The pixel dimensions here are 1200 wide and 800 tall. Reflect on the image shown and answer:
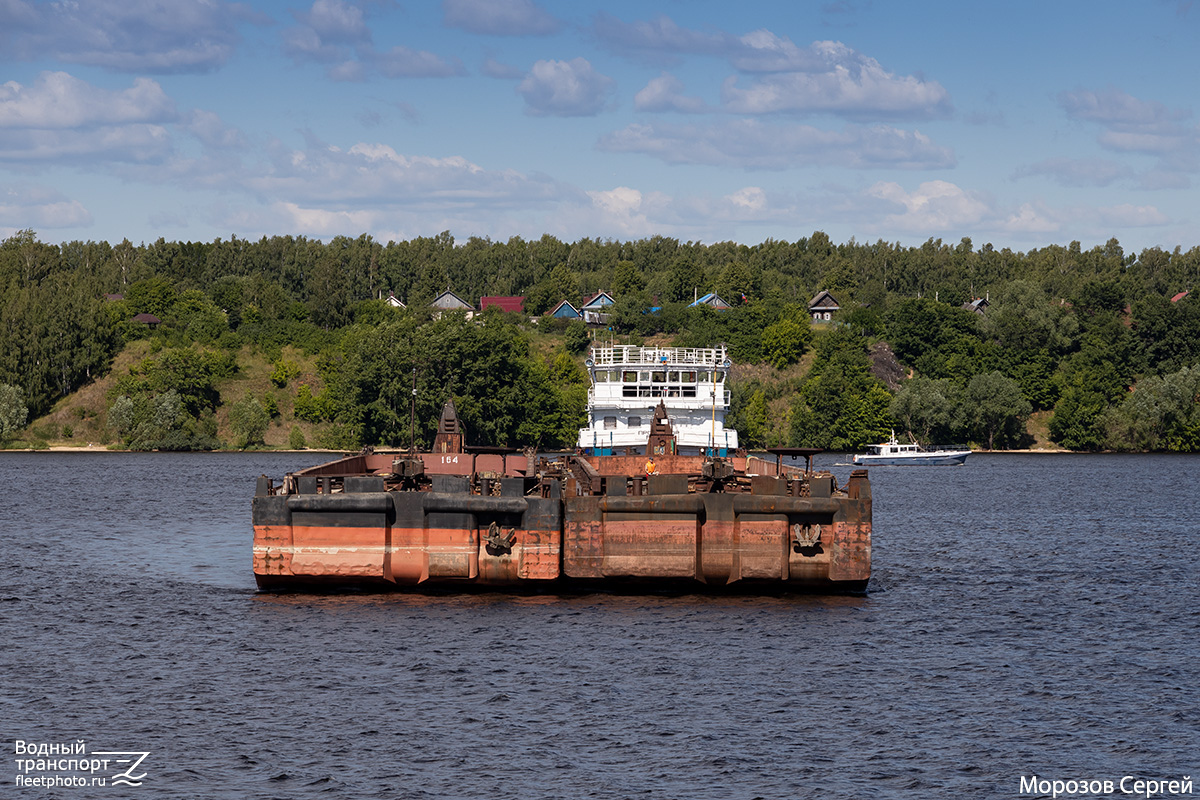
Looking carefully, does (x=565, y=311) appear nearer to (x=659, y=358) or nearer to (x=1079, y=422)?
(x=1079, y=422)

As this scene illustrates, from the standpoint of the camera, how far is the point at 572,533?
3584 centimetres

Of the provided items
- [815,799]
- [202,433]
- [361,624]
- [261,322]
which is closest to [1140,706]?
[815,799]

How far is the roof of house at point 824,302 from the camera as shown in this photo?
622 feet

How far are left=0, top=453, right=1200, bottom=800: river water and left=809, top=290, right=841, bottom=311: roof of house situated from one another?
14341 centimetres

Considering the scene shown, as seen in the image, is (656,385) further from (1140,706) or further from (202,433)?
(202,433)

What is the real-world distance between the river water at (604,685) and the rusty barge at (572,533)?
45.4 inches

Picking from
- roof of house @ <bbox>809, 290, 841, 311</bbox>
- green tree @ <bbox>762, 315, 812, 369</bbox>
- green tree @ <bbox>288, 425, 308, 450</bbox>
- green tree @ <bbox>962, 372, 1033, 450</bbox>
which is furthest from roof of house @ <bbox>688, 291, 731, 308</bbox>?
green tree @ <bbox>288, 425, 308, 450</bbox>

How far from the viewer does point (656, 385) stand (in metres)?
63.7

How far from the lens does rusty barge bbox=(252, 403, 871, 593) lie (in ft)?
116

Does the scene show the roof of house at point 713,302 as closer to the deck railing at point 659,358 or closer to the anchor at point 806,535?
the deck railing at point 659,358

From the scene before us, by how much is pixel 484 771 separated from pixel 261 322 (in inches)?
5721

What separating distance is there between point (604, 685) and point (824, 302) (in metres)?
168

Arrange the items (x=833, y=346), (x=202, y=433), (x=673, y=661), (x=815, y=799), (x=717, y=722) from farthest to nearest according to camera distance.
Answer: (x=833, y=346) → (x=202, y=433) → (x=673, y=661) → (x=717, y=722) → (x=815, y=799)

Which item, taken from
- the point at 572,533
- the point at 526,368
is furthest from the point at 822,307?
the point at 572,533
